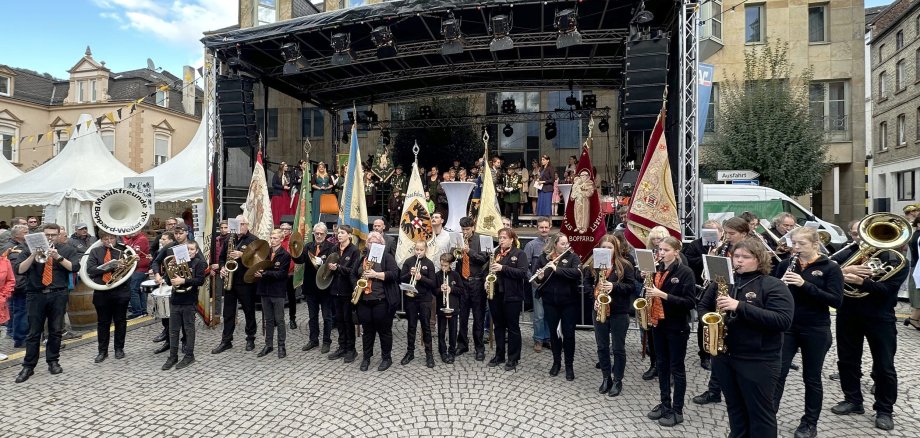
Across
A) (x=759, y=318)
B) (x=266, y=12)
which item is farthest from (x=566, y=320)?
(x=266, y=12)

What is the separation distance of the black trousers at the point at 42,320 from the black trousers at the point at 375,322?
154 inches

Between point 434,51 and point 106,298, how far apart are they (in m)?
8.06

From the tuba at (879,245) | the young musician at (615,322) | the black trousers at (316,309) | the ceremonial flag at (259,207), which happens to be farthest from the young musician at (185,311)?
the tuba at (879,245)

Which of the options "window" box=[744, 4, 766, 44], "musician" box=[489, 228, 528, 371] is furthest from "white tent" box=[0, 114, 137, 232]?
"window" box=[744, 4, 766, 44]

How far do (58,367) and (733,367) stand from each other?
7.81 metres

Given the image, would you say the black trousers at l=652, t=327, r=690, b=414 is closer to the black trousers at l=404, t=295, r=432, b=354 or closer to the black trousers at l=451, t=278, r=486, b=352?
the black trousers at l=451, t=278, r=486, b=352

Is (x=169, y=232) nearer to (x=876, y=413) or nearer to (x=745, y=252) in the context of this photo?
(x=745, y=252)

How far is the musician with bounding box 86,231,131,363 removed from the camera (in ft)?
22.5

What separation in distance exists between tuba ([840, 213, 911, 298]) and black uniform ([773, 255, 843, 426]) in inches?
22.1

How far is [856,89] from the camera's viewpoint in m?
20.2

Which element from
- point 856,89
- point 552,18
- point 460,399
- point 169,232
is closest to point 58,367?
point 169,232

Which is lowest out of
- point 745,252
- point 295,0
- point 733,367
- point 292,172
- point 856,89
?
point 733,367

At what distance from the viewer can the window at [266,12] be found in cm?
2352

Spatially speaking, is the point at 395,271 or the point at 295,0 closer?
the point at 395,271
